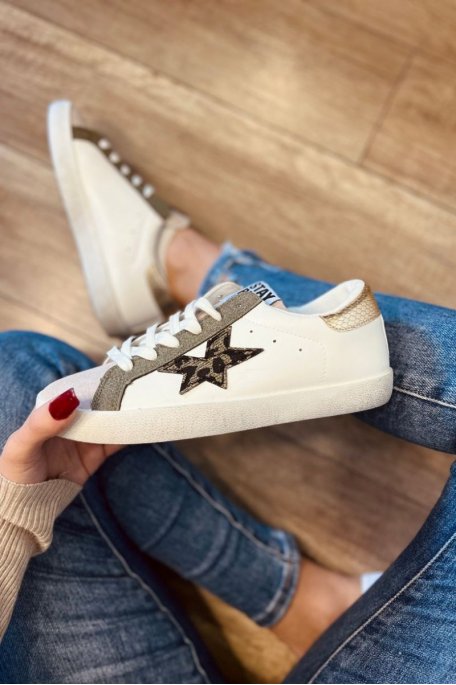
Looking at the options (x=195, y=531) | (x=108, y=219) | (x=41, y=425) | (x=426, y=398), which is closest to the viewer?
(x=41, y=425)

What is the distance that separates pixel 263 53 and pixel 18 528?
80cm

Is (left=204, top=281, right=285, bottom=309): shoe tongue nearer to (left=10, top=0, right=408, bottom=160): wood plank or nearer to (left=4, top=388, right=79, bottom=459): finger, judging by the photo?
(left=4, top=388, right=79, bottom=459): finger

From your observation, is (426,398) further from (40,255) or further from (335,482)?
(40,255)

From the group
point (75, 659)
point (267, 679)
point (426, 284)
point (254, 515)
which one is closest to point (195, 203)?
point (426, 284)

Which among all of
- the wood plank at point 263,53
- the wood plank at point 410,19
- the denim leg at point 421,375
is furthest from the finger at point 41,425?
the wood plank at point 410,19

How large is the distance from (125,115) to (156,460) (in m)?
0.57

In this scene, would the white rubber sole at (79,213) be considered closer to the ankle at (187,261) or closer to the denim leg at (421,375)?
the ankle at (187,261)

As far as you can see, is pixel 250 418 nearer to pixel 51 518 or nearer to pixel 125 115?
pixel 51 518

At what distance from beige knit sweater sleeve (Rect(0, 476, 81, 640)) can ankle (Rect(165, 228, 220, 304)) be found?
1.33 feet

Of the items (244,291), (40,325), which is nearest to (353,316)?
(244,291)

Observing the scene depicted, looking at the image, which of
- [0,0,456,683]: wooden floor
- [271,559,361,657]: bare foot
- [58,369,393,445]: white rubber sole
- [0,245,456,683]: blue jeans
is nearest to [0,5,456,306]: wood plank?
[0,0,456,683]: wooden floor

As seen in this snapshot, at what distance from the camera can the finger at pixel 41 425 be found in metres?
0.48

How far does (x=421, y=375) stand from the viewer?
0.59 meters

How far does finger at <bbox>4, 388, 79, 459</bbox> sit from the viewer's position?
0.48 metres
